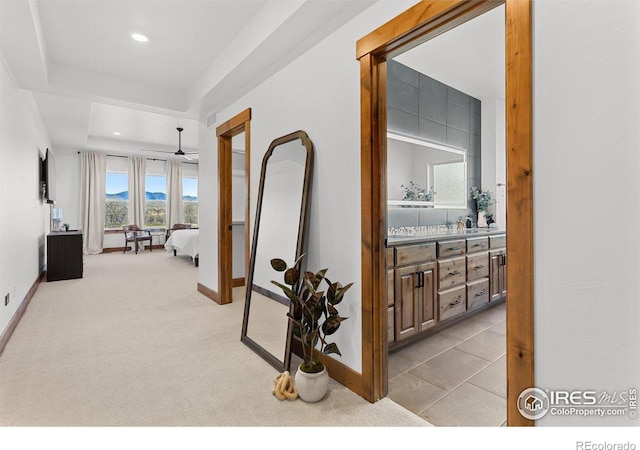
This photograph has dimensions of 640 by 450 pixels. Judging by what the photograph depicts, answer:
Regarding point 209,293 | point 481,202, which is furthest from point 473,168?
point 209,293

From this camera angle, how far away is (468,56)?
3.17 metres

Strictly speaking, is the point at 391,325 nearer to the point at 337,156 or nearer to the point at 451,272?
the point at 451,272

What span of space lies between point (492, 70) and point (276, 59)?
89.9 inches

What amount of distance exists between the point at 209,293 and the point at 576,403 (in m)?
3.76

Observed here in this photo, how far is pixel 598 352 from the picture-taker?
1130 millimetres

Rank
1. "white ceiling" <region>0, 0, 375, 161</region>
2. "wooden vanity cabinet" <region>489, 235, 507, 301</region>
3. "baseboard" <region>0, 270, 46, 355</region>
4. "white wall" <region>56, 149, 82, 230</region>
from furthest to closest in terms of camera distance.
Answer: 1. "white wall" <region>56, 149, 82, 230</region>
2. "wooden vanity cabinet" <region>489, 235, 507, 301</region>
3. "baseboard" <region>0, 270, 46, 355</region>
4. "white ceiling" <region>0, 0, 375, 161</region>

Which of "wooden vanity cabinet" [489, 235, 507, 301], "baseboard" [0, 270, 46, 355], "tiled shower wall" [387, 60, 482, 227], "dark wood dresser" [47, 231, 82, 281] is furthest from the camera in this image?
"dark wood dresser" [47, 231, 82, 281]

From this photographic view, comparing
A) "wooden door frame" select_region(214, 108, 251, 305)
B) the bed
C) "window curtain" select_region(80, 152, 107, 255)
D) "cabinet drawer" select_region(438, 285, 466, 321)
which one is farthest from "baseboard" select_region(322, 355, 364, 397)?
"window curtain" select_region(80, 152, 107, 255)

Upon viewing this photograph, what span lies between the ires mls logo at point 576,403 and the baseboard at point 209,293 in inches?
129

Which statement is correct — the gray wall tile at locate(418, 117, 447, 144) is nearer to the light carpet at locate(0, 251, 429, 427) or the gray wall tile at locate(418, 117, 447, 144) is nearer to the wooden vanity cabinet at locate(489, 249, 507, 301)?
the wooden vanity cabinet at locate(489, 249, 507, 301)

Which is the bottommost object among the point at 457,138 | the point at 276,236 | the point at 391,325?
the point at 391,325

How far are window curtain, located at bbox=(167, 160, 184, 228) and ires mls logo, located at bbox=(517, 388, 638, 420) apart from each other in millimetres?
9602

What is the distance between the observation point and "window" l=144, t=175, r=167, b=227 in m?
9.27
